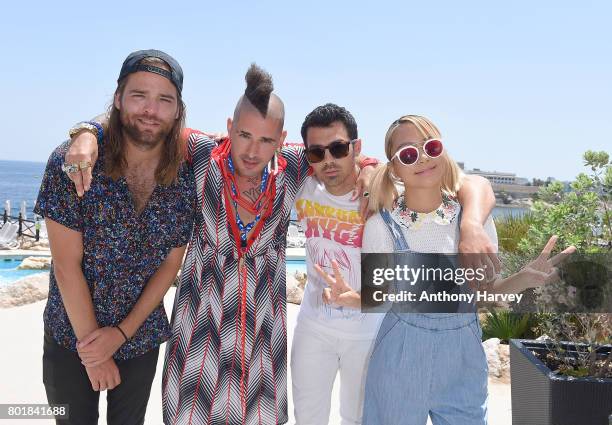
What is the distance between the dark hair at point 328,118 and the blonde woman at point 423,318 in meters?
0.39

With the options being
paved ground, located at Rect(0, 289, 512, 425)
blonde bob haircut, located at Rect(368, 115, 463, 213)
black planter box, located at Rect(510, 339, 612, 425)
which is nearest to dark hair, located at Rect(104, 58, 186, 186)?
blonde bob haircut, located at Rect(368, 115, 463, 213)

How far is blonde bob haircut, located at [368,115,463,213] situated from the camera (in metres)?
2.59

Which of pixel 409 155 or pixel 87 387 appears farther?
pixel 87 387

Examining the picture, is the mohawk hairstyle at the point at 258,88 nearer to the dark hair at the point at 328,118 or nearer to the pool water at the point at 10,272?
the dark hair at the point at 328,118

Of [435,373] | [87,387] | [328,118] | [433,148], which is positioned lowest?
[87,387]

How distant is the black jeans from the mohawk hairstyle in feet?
4.16

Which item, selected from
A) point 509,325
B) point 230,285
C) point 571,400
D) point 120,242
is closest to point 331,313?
point 230,285

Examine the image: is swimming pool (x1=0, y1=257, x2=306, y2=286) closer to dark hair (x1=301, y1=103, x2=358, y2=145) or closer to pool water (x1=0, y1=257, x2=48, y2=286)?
pool water (x1=0, y1=257, x2=48, y2=286)

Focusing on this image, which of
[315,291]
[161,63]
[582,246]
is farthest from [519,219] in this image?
[161,63]

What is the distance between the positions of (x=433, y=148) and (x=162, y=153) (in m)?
1.22

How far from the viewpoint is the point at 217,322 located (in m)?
2.73

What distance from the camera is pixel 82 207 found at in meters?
Result: 2.49

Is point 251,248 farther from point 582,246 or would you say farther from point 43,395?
point 43,395

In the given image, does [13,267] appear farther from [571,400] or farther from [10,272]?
[571,400]
